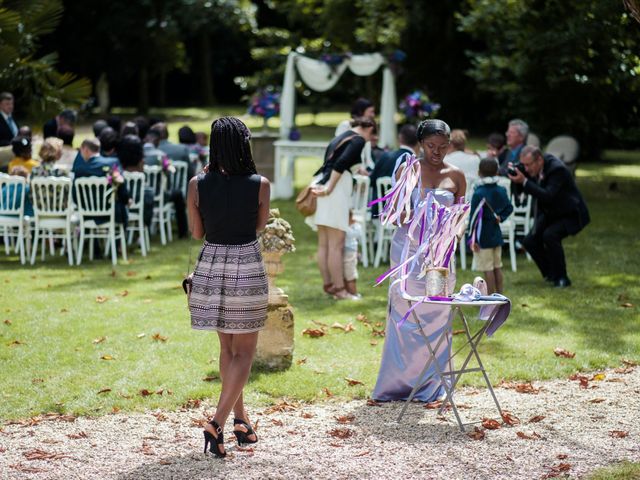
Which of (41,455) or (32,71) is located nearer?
(41,455)

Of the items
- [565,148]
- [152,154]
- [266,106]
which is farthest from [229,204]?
[565,148]

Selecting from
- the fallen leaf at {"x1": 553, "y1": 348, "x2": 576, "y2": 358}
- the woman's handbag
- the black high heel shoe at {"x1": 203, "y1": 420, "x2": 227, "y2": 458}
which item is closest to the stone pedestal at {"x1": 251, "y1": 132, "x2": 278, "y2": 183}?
the woman's handbag

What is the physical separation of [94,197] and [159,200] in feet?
5.49

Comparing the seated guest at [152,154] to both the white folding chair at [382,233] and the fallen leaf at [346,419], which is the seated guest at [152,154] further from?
the fallen leaf at [346,419]

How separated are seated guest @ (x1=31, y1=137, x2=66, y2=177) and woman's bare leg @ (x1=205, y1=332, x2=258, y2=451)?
23.3ft

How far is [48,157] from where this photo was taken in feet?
39.5

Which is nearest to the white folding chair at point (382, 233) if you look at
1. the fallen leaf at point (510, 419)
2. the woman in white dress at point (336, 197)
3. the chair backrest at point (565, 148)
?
the woman in white dress at point (336, 197)

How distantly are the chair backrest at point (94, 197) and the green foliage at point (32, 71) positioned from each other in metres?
4.93

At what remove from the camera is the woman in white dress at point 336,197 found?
9.43 meters

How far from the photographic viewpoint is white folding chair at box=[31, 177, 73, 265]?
1183cm

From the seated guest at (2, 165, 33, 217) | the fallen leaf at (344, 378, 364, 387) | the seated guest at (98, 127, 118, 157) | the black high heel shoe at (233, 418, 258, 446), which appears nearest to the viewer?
the black high heel shoe at (233, 418, 258, 446)

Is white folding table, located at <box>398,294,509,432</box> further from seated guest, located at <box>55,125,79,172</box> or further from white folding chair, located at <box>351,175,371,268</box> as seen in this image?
seated guest, located at <box>55,125,79,172</box>

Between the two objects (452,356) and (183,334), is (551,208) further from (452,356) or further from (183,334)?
(452,356)

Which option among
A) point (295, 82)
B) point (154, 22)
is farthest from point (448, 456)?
point (154, 22)
